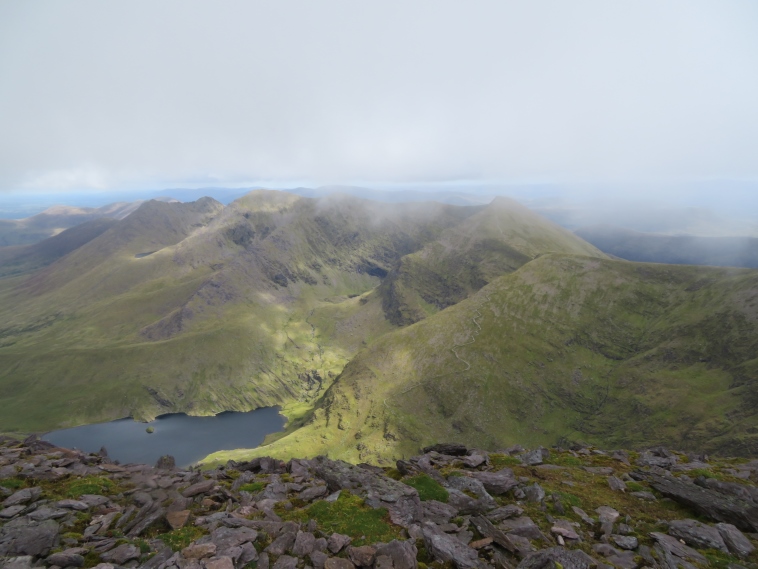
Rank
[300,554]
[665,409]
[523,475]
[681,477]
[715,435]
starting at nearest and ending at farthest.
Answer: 1. [300,554]
2. [681,477]
3. [523,475]
4. [715,435]
5. [665,409]

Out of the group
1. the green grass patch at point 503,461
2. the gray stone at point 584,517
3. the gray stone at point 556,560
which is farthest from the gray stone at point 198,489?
the gray stone at point 584,517

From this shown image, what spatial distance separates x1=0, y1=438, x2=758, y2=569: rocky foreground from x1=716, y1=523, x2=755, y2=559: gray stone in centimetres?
6

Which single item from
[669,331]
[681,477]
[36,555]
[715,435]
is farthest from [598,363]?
[36,555]

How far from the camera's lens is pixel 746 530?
22.0m

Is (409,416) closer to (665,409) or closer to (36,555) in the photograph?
(665,409)

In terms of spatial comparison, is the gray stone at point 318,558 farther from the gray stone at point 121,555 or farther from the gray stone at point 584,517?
the gray stone at point 584,517

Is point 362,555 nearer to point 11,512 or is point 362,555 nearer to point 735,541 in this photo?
point 735,541

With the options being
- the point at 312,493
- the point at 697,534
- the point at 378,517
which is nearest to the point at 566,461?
the point at 697,534

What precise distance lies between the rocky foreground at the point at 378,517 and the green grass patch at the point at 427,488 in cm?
9

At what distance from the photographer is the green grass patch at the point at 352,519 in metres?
20.0

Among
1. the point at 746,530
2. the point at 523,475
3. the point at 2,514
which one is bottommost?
the point at 523,475

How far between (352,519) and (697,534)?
67.6 ft

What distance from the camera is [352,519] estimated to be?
21.6 m

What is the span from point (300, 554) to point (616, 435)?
181m
